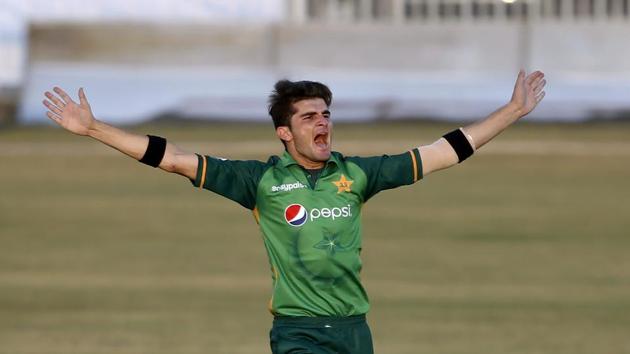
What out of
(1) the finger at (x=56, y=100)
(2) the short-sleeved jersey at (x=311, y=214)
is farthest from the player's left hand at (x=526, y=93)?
(1) the finger at (x=56, y=100)

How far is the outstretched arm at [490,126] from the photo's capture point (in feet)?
26.8

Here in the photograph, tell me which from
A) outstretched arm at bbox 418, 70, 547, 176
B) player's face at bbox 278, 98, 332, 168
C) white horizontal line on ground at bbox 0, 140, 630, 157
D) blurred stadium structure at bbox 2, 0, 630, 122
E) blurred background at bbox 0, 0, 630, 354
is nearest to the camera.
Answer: player's face at bbox 278, 98, 332, 168

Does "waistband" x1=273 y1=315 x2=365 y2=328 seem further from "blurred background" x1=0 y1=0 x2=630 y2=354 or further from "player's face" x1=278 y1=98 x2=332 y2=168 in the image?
"blurred background" x1=0 y1=0 x2=630 y2=354

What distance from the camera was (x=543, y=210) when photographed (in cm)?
2073

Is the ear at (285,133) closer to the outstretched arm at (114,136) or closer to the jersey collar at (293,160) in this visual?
the jersey collar at (293,160)

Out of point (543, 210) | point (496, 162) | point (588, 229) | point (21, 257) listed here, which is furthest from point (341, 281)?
point (496, 162)

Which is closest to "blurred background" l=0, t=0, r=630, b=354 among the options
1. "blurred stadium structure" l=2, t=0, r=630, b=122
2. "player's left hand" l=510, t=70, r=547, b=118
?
"blurred stadium structure" l=2, t=0, r=630, b=122

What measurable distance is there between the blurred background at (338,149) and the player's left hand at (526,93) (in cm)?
396

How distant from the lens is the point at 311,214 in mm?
7828

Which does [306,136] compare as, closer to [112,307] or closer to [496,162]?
[112,307]

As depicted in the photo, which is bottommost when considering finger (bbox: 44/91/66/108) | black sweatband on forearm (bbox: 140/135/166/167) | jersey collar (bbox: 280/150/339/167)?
jersey collar (bbox: 280/150/339/167)

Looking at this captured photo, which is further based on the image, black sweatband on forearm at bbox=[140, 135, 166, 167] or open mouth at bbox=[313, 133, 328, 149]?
black sweatband on forearm at bbox=[140, 135, 166, 167]

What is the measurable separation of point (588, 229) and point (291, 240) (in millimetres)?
11559

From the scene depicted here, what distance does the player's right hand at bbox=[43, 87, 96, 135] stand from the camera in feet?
26.3
